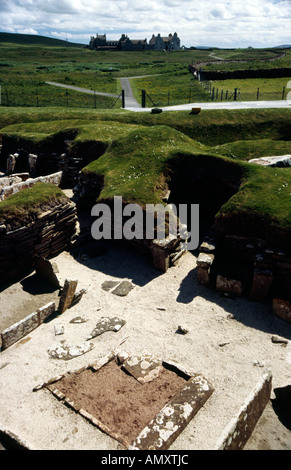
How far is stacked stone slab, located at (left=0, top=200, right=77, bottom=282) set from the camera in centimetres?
1406

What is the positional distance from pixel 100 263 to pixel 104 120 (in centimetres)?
1723

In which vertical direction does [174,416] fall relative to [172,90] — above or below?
below

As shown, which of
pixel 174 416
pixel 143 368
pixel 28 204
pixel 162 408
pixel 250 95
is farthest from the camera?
pixel 250 95

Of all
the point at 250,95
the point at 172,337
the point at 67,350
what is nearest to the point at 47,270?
the point at 67,350

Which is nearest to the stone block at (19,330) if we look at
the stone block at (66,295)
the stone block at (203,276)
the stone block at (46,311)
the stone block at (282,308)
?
the stone block at (46,311)

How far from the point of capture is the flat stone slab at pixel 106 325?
11527 millimetres

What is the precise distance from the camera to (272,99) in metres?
36.1

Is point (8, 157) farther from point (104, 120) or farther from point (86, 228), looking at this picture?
point (86, 228)

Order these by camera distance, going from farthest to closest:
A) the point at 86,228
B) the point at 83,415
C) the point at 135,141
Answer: the point at 135,141, the point at 86,228, the point at 83,415

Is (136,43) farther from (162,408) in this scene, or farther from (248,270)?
(162,408)

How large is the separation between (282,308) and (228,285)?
80.6 inches

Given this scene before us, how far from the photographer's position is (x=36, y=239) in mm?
15008

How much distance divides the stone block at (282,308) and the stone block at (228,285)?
1388 mm
